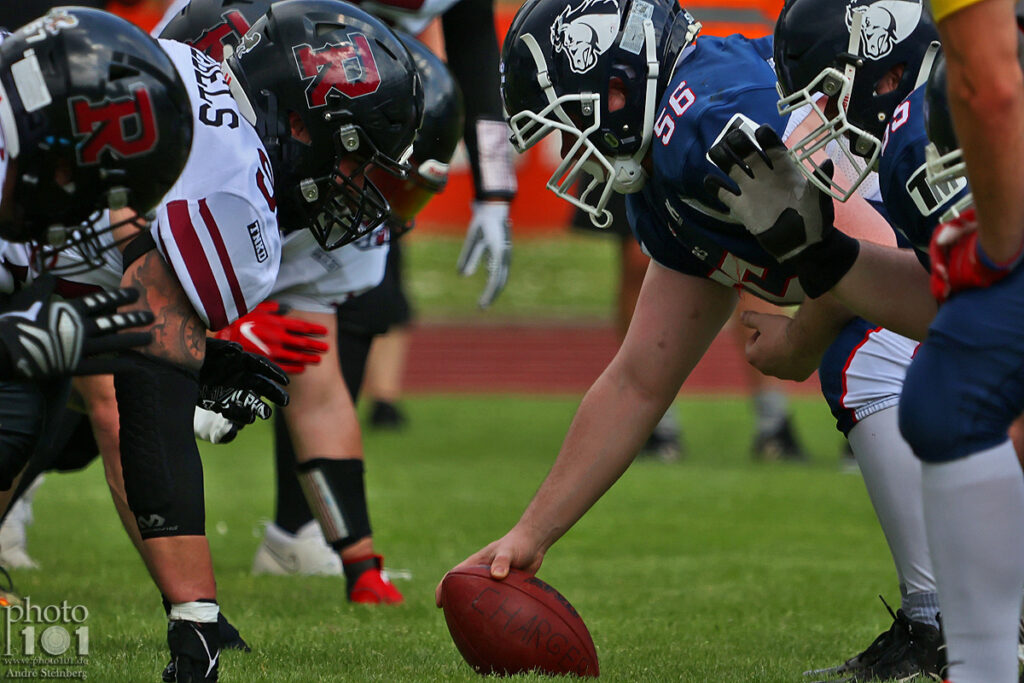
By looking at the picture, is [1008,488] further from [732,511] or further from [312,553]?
[732,511]

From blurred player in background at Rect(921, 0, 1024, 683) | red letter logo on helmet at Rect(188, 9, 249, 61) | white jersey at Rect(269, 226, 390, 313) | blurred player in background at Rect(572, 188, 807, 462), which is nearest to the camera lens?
blurred player in background at Rect(921, 0, 1024, 683)

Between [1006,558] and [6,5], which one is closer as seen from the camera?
[1006,558]

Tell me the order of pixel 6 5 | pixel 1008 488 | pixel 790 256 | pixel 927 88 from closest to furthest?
pixel 1008 488, pixel 927 88, pixel 790 256, pixel 6 5

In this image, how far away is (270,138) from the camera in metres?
2.93

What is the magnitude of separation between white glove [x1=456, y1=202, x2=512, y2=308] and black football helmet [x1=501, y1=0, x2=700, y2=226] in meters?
1.60

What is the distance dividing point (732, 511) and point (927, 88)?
3556 millimetres

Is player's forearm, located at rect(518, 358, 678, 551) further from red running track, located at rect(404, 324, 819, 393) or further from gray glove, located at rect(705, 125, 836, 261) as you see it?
red running track, located at rect(404, 324, 819, 393)

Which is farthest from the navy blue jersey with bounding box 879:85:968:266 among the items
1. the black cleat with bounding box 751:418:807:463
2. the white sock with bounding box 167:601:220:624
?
the black cleat with bounding box 751:418:807:463

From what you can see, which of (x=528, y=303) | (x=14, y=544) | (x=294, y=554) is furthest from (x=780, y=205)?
(x=528, y=303)

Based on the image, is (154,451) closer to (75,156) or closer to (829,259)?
(75,156)

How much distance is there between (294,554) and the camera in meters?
4.39

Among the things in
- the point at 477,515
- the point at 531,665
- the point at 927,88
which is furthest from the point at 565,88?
the point at 477,515

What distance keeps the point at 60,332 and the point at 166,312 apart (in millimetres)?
396

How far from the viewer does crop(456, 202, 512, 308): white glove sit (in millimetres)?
4555
